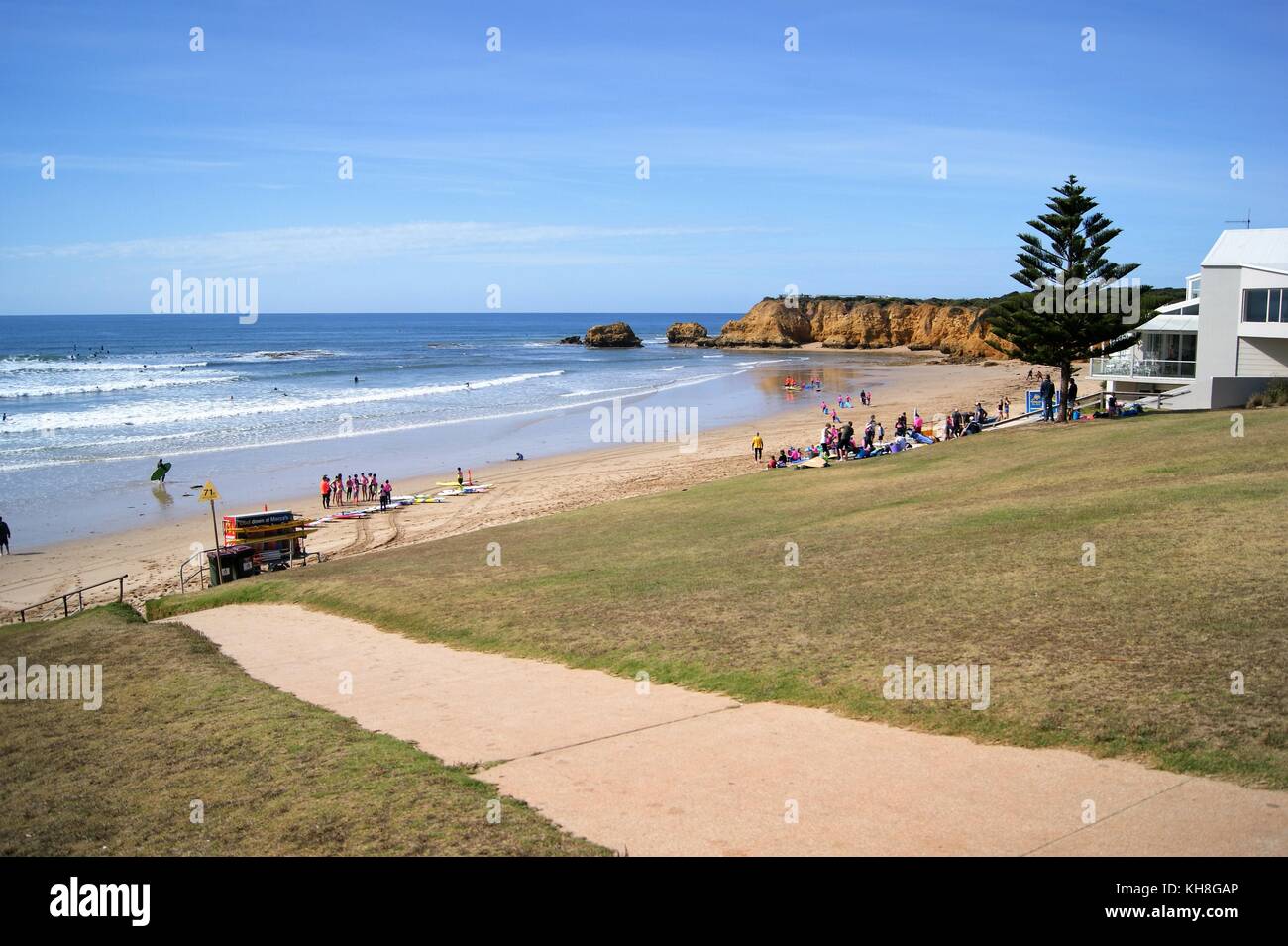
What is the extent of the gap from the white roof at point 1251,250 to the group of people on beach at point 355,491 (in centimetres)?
2428

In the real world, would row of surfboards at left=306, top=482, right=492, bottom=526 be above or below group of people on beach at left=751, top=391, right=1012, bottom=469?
below

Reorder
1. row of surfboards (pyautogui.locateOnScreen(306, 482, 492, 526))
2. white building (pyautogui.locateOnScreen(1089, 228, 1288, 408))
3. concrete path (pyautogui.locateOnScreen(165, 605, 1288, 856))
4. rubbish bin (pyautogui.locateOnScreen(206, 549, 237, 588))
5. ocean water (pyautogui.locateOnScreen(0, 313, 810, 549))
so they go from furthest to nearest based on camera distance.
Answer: ocean water (pyautogui.locateOnScreen(0, 313, 810, 549)), white building (pyautogui.locateOnScreen(1089, 228, 1288, 408)), row of surfboards (pyautogui.locateOnScreen(306, 482, 492, 526)), rubbish bin (pyautogui.locateOnScreen(206, 549, 237, 588)), concrete path (pyautogui.locateOnScreen(165, 605, 1288, 856))

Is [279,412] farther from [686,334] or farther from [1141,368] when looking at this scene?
[686,334]

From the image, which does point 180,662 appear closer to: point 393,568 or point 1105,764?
point 393,568

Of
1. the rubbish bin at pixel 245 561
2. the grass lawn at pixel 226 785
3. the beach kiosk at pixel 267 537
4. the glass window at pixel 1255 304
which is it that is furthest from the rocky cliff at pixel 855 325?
the grass lawn at pixel 226 785

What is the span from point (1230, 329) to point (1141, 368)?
3515mm

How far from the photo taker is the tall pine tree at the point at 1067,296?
28.9 meters

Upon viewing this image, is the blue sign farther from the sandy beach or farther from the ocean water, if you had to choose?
the ocean water

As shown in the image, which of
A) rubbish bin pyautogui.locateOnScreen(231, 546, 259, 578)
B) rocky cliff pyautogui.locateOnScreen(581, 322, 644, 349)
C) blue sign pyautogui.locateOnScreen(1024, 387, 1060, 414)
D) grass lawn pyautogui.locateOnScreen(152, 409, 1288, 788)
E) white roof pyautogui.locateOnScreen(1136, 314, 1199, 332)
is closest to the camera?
grass lawn pyautogui.locateOnScreen(152, 409, 1288, 788)

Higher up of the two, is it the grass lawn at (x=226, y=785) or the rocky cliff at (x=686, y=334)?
the rocky cliff at (x=686, y=334)

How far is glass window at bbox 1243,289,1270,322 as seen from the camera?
2703cm

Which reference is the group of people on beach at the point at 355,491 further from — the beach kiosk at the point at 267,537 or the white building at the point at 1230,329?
the white building at the point at 1230,329

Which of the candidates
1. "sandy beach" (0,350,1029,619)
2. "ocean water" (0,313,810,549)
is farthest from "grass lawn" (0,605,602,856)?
"ocean water" (0,313,810,549)

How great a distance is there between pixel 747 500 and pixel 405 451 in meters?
21.6
